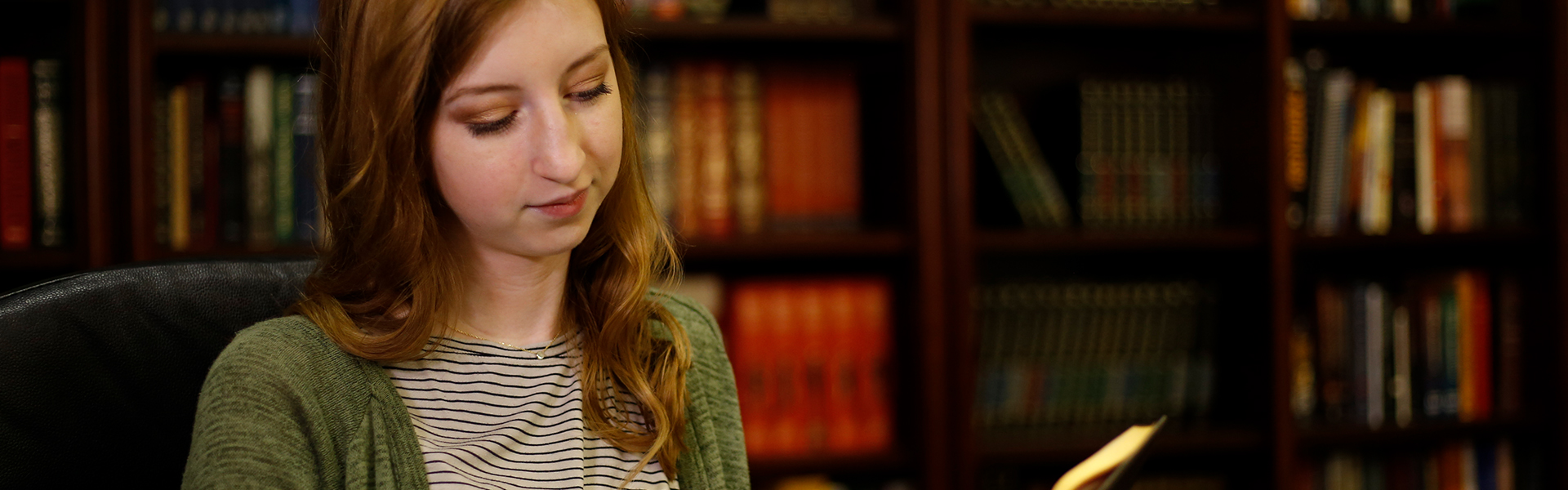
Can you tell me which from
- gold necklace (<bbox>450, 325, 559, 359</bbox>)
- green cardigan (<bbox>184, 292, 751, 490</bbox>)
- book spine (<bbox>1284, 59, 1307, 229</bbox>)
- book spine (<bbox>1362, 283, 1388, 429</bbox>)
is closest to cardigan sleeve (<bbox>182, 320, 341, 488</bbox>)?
green cardigan (<bbox>184, 292, 751, 490</bbox>)

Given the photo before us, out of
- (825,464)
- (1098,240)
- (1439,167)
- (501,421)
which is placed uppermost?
(1439,167)

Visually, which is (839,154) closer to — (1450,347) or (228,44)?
(228,44)

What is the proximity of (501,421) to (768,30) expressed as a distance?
35.4 inches

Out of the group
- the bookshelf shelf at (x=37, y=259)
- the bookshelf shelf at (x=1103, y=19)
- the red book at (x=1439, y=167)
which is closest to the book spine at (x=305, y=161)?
the bookshelf shelf at (x=37, y=259)

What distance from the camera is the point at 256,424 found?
2.08ft

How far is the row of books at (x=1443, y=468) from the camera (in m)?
1.84

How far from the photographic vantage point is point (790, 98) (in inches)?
63.3

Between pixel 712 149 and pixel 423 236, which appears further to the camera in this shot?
pixel 712 149

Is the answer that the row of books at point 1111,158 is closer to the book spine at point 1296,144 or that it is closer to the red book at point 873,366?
the book spine at point 1296,144

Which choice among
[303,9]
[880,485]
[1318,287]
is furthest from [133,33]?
[1318,287]

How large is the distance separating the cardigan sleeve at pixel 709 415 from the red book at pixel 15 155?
3.36ft

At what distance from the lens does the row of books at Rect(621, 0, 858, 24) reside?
1.51 m

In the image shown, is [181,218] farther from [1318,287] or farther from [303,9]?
[1318,287]

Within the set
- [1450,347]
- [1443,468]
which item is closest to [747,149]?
[1450,347]
